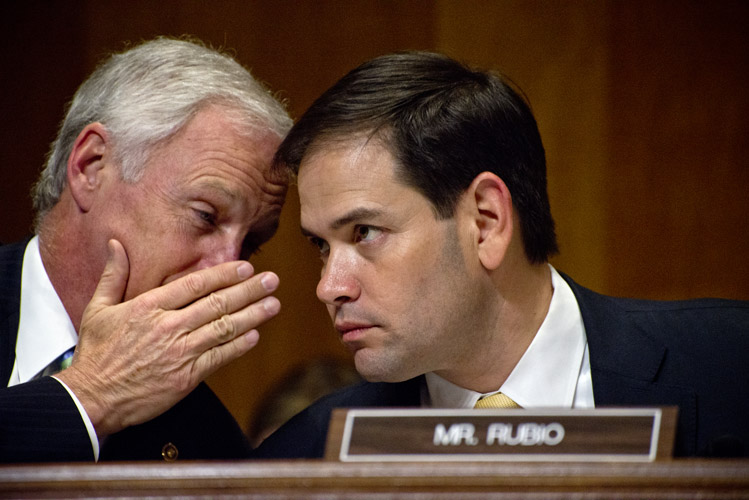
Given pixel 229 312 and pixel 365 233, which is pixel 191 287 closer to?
pixel 229 312

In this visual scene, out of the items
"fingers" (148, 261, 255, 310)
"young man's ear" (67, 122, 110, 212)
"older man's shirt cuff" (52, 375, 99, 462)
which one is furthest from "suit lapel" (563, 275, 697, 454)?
"young man's ear" (67, 122, 110, 212)

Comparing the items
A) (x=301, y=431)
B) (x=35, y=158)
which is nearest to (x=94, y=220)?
(x=301, y=431)

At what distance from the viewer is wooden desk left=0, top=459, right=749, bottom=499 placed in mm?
1004

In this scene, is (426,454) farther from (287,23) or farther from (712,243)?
(287,23)

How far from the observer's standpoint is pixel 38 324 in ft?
6.71

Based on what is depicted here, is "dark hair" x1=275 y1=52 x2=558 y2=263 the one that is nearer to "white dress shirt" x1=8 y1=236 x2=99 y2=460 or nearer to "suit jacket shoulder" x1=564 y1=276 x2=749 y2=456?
"suit jacket shoulder" x1=564 y1=276 x2=749 y2=456

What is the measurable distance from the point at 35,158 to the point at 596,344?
3144 millimetres

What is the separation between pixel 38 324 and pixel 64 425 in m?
0.43

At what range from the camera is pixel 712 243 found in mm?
3799

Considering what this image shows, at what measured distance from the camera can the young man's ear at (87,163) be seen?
7.08 ft

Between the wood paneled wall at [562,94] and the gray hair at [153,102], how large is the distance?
1.98 meters

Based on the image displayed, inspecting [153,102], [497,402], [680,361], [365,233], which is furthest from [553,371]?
[153,102]

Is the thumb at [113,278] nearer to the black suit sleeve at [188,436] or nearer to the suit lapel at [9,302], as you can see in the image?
the suit lapel at [9,302]

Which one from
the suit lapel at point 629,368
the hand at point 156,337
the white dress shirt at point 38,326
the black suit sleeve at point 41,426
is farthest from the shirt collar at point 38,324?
the suit lapel at point 629,368
